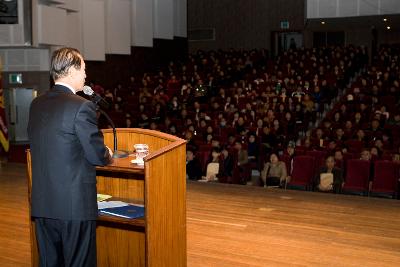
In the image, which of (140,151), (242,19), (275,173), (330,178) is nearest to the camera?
(140,151)

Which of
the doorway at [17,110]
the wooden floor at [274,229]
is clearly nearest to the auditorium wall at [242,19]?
the doorway at [17,110]

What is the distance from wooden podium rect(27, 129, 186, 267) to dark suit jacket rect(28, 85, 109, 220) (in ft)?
0.54

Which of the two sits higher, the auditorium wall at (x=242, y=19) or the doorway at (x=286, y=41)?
the auditorium wall at (x=242, y=19)

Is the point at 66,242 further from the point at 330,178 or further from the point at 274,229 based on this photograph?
the point at 330,178

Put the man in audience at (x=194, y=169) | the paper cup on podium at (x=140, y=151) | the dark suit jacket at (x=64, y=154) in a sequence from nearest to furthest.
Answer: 1. the dark suit jacket at (x=64, y=154)
2. the paper cup on podium at (x=140, y=151)
3. the man in audience at (x=194, y=169)

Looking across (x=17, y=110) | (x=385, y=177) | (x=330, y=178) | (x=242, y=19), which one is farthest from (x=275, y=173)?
(x=242, y=19)

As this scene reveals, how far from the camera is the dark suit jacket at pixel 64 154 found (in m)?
1.12

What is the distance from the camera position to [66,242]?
1166 millimetres

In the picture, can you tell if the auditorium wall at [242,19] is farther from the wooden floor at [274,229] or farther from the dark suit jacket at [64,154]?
the dark suit jacket at [64,154]

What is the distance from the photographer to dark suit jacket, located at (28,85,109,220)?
1.12 m

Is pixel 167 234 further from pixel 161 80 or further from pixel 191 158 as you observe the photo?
pixel 161 80

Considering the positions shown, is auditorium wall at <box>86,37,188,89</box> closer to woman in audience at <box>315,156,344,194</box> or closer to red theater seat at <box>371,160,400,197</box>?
woman in audience at <box>315,156,344,194</box>

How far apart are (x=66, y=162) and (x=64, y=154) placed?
2 cm

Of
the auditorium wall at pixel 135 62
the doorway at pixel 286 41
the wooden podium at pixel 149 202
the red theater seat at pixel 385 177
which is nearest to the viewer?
the wooden podium at pixel 149 202
